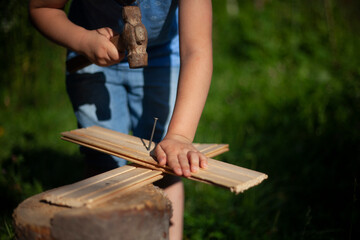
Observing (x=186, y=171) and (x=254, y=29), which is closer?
(x=186, y=171)

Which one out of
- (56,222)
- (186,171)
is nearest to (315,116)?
(186,171)

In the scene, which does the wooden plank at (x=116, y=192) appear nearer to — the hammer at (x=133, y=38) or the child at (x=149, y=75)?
the child at (x=149, y=75)

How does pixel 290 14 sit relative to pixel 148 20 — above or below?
above

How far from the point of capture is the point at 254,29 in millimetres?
5227

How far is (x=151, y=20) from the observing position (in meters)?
1.78

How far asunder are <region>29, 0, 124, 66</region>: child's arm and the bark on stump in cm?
64

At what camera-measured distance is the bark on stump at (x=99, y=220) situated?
114 cm

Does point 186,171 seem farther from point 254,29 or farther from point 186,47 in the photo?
point 254,29

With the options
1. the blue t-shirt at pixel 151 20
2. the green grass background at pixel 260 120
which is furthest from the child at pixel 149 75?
the green grass background at pixel 260 120

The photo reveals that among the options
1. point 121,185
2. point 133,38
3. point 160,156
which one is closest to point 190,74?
point 133,38

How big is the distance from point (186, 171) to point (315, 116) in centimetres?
253

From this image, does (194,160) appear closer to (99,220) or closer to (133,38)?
(99,220)

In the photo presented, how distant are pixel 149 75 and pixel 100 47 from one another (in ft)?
1.83

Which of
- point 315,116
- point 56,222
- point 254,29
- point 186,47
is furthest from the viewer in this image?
point 254,29
